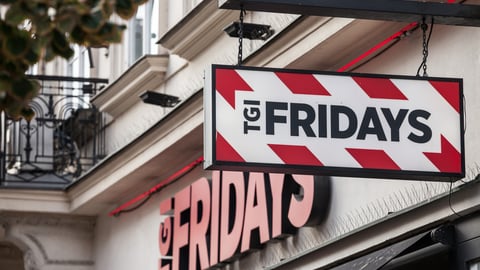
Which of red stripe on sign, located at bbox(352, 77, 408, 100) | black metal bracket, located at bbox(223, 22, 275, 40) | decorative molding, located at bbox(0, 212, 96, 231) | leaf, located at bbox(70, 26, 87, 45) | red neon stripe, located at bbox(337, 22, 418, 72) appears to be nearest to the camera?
leaf, located at bbox(70, 26, 87, 45)

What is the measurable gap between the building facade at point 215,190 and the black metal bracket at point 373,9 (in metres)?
1.40

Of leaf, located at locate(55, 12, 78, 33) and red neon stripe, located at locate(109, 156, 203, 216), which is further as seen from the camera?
red neon stripe, located at locate(109, 156, 203, 216)

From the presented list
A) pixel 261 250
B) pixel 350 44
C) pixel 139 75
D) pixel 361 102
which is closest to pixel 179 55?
pixel 139 75

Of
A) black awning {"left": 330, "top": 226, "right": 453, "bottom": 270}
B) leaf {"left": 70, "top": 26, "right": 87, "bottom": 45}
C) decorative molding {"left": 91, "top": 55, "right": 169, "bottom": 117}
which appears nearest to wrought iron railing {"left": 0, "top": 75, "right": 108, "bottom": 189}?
decorative molding {"left": 91, "top": 55, "right": 169, "bottom": 117}

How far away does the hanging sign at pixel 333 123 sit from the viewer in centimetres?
802

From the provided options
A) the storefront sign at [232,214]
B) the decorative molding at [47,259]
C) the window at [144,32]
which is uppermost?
the window at [144,32]

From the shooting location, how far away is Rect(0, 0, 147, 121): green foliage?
510 cm

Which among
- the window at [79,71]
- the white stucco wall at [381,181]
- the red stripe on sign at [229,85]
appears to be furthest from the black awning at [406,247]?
the window at [79,71]

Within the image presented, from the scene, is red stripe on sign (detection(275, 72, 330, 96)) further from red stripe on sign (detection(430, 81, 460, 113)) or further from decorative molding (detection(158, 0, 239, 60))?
decorative molding (detection(158, 0, 239, 60))

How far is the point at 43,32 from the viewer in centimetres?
514

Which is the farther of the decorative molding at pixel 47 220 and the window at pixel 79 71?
the window at pixel 79 71

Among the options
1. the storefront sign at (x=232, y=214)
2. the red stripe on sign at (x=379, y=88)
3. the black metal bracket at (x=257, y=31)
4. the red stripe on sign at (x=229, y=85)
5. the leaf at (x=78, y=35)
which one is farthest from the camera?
the black metal bracket at (x=257, y=31)

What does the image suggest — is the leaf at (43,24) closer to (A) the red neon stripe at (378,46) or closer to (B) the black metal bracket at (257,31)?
(A) the red neon stripe at (378,46)

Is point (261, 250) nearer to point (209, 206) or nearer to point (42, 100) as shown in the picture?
point (209, 206)
